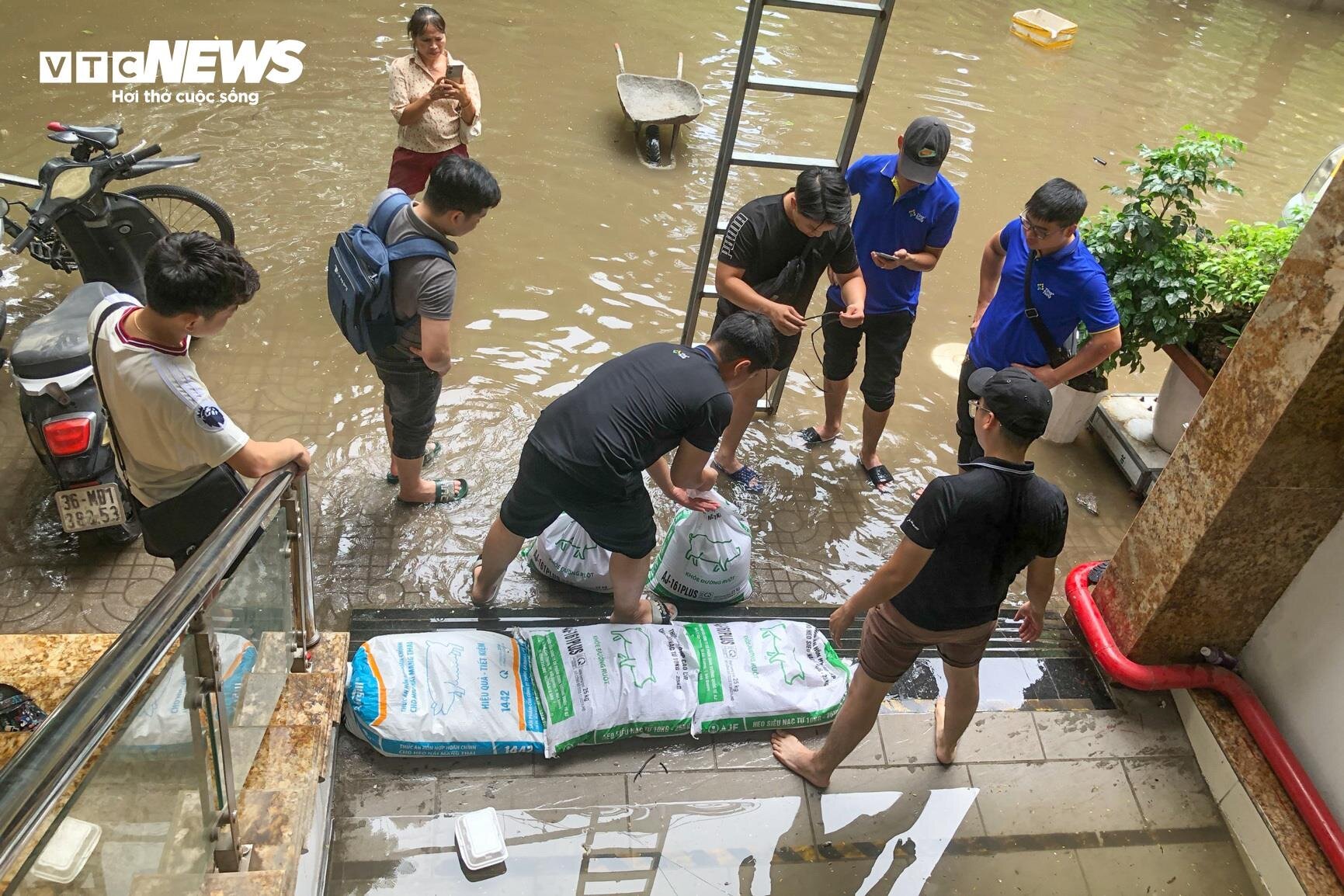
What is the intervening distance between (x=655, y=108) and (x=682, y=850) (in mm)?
6154

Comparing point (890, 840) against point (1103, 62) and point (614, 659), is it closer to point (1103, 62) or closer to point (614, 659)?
point (614, 659)

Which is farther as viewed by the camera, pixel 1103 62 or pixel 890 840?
pixel 1103 62

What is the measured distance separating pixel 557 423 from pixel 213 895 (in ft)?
5.68

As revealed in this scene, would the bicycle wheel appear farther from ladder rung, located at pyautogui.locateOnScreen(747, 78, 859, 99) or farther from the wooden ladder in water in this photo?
the wooden ladder in water

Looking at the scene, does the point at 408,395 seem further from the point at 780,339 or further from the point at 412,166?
the point at 412,166

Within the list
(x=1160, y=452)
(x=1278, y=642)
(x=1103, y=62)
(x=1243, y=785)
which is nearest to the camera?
(x=1243, y=785)

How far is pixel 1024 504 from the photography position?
112 inches

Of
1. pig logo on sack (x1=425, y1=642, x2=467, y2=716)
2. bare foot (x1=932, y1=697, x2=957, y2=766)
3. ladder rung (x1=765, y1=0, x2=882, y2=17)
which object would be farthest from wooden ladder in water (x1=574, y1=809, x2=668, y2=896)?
ladder rung (x1=765, y1=0, x2=882, y2=17)

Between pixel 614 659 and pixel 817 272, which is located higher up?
pixel 817 272

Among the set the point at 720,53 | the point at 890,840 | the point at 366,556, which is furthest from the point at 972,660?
the point at 720,53

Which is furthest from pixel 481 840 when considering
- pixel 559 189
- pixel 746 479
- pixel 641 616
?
pixel 559 189

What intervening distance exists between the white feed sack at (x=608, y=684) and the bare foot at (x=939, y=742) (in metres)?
0.94

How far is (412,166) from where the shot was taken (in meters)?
5.42

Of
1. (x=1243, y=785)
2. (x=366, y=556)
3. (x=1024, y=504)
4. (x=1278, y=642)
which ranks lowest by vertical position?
(x=366, y=556)
